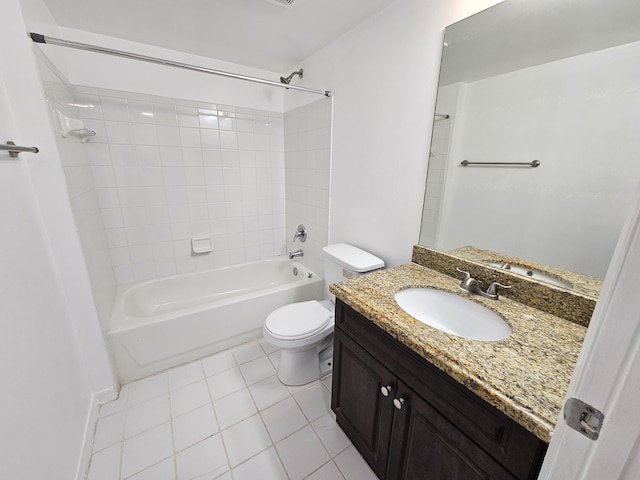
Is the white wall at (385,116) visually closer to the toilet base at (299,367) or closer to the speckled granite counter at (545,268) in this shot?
the speckled granite counter at (545,268)

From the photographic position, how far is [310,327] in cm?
154

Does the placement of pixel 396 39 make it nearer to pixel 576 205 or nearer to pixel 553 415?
pixel 576 205

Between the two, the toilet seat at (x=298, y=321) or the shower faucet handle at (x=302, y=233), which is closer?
the toilet seat at (x=298, y=321)

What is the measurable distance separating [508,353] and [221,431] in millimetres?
1410

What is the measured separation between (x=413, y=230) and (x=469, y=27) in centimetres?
93

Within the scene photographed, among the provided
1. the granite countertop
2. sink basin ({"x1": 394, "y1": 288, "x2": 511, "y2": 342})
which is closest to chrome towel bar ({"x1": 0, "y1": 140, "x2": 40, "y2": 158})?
the granite countertop

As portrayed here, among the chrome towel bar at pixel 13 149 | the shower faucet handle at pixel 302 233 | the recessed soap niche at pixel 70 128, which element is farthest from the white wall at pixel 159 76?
A: the shower faucet handle at pixel 302 233

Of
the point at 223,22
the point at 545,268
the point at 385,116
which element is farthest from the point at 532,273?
the point at 223,22

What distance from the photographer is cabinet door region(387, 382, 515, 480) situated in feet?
2.27

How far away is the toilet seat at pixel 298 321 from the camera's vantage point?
1489 mm

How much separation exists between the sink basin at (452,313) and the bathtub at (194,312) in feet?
3.96

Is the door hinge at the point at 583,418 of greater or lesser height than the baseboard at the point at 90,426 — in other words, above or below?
above

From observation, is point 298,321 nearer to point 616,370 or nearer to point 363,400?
point 363,400

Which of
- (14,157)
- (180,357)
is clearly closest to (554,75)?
(14,157)
